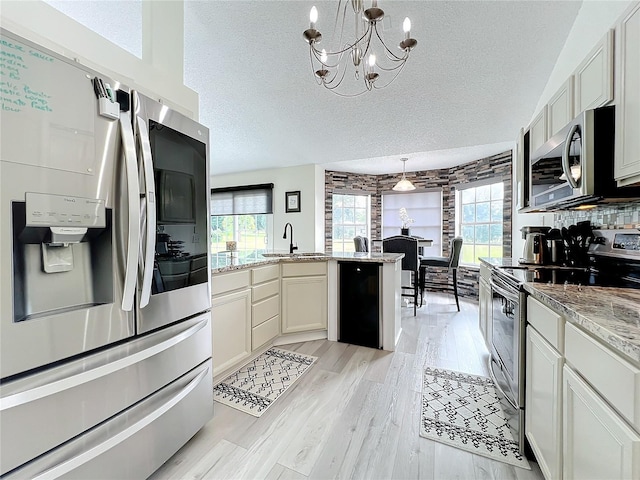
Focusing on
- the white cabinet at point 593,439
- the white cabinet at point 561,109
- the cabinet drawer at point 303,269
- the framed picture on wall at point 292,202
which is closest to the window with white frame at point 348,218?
the framed picture on wall at point 292,202

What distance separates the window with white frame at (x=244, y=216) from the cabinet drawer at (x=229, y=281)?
3148 millimetres

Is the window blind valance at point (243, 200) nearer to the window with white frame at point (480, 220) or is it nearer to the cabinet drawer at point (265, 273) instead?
the cabinet drawer at point (265, 273)

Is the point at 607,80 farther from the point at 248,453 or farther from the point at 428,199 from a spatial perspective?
the point at 428,199

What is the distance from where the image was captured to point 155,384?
124cm

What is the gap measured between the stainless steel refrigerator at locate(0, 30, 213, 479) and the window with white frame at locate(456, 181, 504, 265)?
4983 millimetres

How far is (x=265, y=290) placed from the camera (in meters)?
2.56

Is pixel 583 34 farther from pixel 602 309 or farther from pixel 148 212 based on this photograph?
pixel 148 212

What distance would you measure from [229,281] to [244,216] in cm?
402

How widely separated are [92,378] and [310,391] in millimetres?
1403

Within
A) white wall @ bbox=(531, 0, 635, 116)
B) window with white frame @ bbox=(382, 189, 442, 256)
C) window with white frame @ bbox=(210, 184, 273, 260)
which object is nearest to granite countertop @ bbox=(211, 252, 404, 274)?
white wall @ bbox=(531, 0, 635, 116)

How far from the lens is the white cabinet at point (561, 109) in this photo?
1.72m

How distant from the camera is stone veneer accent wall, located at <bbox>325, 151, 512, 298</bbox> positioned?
4461 mm

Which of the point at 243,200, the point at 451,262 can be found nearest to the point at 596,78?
the point at 451,262

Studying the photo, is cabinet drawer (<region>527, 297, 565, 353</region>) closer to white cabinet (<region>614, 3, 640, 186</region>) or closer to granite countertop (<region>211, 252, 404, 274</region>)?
white cabinet (<region>614, 3, 640, 186</region>)
